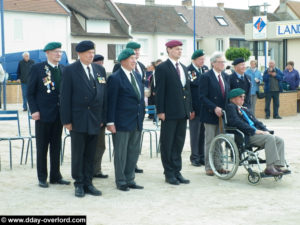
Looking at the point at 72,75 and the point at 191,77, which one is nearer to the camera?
the point at 72,75

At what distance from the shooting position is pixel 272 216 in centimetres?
612

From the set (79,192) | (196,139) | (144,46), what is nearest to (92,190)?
(79,192)

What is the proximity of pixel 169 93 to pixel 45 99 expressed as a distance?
5.76 feet

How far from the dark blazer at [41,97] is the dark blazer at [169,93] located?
1.47 metres

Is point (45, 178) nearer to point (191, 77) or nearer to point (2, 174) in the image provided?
point (2, 174)

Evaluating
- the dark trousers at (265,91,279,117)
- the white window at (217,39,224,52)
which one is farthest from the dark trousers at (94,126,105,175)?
the white window at (217,39,224,52)

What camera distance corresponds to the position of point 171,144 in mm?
8070

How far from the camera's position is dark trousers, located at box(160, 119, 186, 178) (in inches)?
316

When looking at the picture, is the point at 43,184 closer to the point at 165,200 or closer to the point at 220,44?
the point at 165,200

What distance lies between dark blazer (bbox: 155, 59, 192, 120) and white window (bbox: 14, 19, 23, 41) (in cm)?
3675

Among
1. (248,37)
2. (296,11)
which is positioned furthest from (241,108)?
(296,11)

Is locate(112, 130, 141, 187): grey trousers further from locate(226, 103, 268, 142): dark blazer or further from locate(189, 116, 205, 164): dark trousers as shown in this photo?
locate(189, 116, 205, 164): dark trousers

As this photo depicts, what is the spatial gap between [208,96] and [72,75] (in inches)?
100

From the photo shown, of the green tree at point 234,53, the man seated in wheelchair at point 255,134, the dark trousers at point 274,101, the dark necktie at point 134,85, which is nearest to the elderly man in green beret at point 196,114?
the man seated in wheelchair at point 255,134
